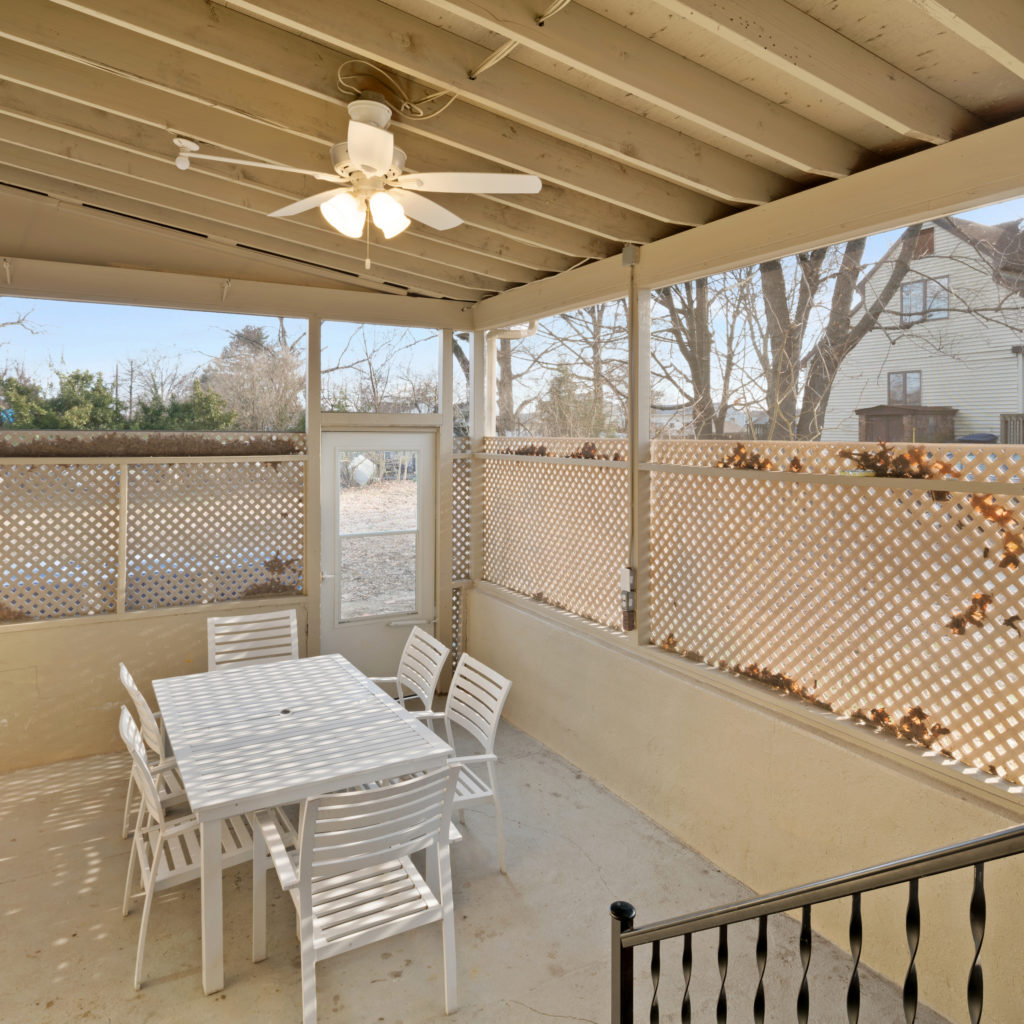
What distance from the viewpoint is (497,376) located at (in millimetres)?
5898

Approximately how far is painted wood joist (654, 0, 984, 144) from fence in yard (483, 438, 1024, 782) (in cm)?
109

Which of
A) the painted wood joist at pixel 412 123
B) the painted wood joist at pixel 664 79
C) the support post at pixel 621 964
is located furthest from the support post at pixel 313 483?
the support post at pixel 621 964

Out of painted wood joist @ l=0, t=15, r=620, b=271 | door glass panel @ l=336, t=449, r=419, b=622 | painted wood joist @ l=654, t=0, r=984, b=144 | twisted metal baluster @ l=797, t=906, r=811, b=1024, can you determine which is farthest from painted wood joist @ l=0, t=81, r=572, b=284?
twisted metal baluster @ l=797, t=906, r=811, b=1024

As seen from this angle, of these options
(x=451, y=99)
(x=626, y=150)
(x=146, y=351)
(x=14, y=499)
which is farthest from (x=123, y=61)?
(x=14, y=499)

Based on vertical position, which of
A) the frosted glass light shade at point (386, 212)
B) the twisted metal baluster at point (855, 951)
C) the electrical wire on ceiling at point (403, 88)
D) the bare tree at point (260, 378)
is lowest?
the twisted metal baluster at point (855, 951)

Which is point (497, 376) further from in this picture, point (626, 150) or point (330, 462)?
point (626, 150)

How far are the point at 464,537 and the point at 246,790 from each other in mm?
3218

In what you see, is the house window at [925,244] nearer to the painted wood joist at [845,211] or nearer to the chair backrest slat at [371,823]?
the painted wood joist at [845,211]

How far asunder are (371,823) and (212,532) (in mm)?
3037

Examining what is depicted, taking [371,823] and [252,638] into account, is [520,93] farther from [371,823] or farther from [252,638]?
[252,638]

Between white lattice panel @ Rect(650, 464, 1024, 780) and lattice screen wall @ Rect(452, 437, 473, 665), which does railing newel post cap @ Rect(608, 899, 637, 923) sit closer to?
white lattice panel @ Rect(650, 464, 1024, 780)

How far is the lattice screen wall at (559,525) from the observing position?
4.46 meters

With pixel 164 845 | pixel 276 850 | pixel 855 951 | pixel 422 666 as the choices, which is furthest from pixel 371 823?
pixel 422 666

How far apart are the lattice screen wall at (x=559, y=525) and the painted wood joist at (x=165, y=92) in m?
2.25
